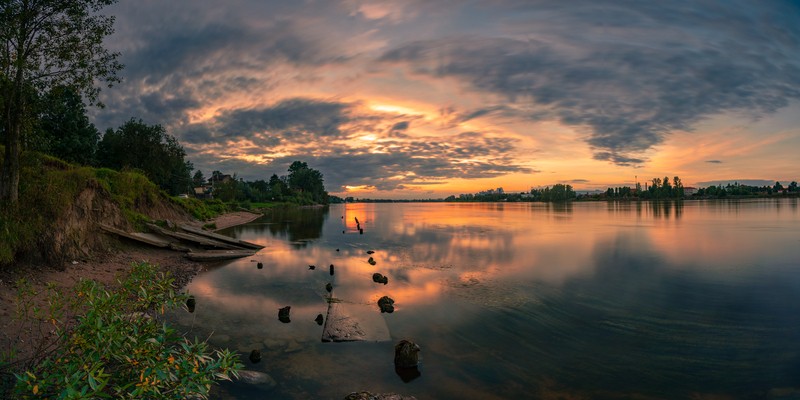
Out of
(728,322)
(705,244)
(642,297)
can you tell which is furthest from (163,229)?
(705,244)

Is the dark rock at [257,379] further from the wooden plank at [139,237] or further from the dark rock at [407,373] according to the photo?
the wooden plank at [139,237]

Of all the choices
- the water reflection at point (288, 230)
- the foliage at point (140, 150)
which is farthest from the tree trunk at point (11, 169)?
the foliage at point (140, 150)

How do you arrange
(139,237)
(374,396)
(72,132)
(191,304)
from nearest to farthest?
(374,396) → (191,304) → (139,237) → (72,132)

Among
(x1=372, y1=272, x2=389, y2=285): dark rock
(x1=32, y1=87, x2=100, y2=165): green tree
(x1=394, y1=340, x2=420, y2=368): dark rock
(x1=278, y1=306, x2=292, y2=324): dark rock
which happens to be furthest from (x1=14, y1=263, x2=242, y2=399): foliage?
(x1=32, y1=87, x2=100, y2=165): green tree

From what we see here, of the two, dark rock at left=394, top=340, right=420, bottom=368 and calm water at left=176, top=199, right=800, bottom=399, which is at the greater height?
dark rock at left=394, top=340, right=420, bottom=368

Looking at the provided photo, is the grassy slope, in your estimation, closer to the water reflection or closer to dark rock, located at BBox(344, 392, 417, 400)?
dark rock, located at BBox(344, 392, 417, 400)

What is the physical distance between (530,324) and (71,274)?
21412mm

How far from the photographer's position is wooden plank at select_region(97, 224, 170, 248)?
25.8m

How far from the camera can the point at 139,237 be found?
28.1 meters

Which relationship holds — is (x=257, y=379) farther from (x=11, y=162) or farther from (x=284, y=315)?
(x=11, y=162)

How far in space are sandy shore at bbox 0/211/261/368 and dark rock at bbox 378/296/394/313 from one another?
32.5 ft

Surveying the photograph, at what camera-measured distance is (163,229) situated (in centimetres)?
3347

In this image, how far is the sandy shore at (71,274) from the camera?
35.7ft

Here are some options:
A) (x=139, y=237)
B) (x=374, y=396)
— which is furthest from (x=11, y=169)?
(x=374, y=396)
